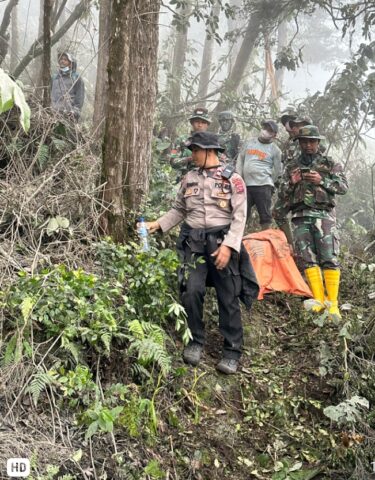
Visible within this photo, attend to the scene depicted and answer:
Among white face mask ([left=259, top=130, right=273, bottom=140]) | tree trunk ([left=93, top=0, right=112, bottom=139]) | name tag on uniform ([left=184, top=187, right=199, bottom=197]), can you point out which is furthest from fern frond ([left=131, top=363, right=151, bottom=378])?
white face mask ([left=259, top=130, right=273, bottom=140])

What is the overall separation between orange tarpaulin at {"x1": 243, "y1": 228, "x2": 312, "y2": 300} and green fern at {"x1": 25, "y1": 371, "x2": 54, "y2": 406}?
2.97 meters

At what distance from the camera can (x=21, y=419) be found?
2.92 metres

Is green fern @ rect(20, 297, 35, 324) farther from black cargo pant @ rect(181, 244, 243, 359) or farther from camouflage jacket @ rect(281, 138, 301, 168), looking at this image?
camouflage jacket @ rect(281, 138, 301, 168)

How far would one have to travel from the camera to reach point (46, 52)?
16.3ft

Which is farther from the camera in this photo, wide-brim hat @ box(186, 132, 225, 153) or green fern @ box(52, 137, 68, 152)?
green fern @ box(52, 137, 68, 152)

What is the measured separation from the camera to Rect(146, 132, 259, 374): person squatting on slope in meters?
4.12

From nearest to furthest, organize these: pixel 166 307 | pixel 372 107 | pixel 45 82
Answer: pixel 166 307 < pixel 45 82 < pixel 372 107

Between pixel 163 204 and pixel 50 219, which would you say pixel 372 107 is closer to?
pixel 163 204

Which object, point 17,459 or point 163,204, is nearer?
point 17,459

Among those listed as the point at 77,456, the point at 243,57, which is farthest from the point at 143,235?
the point at 243,57

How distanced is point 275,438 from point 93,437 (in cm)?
142

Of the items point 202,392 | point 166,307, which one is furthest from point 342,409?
point 166,307
